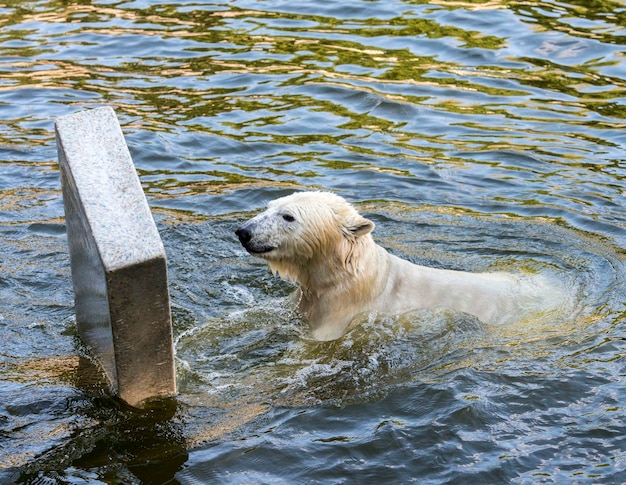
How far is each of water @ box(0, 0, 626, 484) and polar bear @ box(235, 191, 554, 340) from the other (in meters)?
0.15

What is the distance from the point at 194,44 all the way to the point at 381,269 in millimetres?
7394

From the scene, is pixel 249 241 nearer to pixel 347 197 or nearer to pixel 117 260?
pixel 117 260

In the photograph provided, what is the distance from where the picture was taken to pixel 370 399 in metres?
5.95

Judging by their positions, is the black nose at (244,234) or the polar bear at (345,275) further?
the polar bear at (345,275)

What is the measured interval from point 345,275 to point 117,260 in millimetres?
2116

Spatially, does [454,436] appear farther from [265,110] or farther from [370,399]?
[265,110]

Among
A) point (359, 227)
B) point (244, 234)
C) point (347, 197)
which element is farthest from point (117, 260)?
point (347, 197)

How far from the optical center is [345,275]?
678 centimetres

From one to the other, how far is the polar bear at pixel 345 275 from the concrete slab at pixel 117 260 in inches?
42.5

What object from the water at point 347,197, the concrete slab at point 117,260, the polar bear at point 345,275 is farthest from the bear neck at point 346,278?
the concrete slab at point 117,260

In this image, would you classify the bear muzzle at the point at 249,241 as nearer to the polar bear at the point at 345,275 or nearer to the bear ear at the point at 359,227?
the polar bear at the point at 345,275

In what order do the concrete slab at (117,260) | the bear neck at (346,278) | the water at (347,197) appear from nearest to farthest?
the concrete slab at (117,260) → the water at (347,197) → the bear neck at (346,278)

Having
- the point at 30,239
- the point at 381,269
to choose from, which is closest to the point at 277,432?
the point at 381,269

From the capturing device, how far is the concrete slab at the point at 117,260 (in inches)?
203
